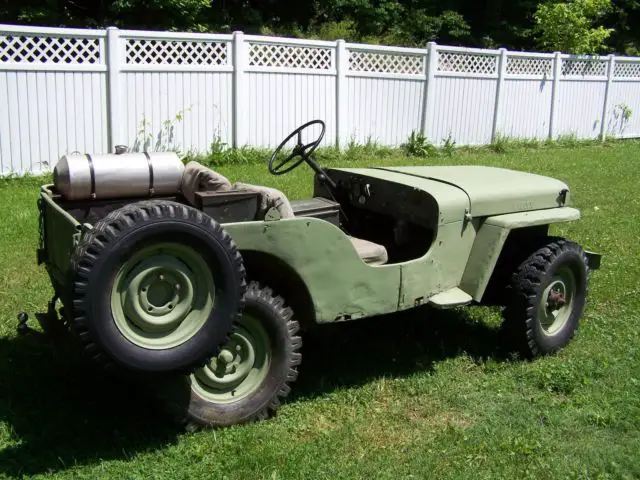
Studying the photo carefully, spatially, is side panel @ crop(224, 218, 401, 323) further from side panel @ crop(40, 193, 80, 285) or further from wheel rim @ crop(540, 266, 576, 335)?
wheel rim @ crop(540, 266, 576, 335)

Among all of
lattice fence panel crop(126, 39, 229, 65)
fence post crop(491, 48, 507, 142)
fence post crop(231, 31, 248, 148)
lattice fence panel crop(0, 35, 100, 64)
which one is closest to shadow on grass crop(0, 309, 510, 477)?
lattice fence panel crop(0, 35, 100, 64)

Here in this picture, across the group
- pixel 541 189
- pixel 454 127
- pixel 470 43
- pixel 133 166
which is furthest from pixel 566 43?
pixel 133 166

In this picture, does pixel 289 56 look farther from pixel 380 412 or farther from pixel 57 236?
pixel 380 412

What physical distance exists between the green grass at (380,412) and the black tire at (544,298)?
0.42 ft

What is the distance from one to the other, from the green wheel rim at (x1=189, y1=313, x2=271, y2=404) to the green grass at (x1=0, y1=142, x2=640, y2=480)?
0.63 feet

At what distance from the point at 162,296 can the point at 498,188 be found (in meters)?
2.37

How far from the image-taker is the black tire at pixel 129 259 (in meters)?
Result: 2.89

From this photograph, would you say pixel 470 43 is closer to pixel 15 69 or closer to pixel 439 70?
pixel 439 70

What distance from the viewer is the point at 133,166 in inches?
151

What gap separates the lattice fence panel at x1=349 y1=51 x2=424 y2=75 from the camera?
1280 cm

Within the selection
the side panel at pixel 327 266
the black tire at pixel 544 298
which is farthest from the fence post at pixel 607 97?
→ the side panel at pixel 327 266

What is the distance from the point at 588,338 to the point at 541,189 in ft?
3.59

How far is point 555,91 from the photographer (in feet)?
52.4

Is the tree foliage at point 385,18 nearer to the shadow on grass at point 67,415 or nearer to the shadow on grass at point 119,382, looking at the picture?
the shadow on grass at point 119,382
